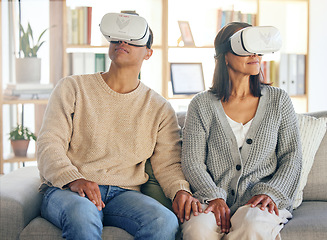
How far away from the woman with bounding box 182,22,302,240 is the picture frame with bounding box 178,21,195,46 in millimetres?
1631

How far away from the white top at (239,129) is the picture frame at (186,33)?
1809mm

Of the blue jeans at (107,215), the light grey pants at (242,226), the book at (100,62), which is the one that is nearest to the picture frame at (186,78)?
the book at (100,62)

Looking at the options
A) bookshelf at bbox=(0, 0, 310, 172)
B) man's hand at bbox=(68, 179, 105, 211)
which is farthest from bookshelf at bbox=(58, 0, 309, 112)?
man's hand at bbox=(68, 179, 105, 211)

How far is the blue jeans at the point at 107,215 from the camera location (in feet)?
5.68

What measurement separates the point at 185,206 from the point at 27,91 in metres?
1.95

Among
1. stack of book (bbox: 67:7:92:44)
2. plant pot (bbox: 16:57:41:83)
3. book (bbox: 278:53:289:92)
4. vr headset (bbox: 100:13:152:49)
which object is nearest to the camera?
vr headset (bbox: 100:13:152:49)

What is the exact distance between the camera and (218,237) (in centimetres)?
182

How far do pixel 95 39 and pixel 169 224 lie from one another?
7.15 feet

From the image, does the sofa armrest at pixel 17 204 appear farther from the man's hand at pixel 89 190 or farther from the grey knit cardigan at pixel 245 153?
the grey knit cardigan at pixel 245 153

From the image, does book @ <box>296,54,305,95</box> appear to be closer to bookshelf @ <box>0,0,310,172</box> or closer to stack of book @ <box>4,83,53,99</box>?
bookshelf @ <box>0,0,310,172</box>

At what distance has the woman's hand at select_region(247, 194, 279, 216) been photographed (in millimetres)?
1888

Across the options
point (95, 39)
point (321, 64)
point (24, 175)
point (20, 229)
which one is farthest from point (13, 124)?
point (321, 64)

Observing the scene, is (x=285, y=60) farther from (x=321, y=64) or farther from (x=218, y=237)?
(x=218, y=237)

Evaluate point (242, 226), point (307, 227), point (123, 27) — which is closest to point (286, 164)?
point (307, 227)
